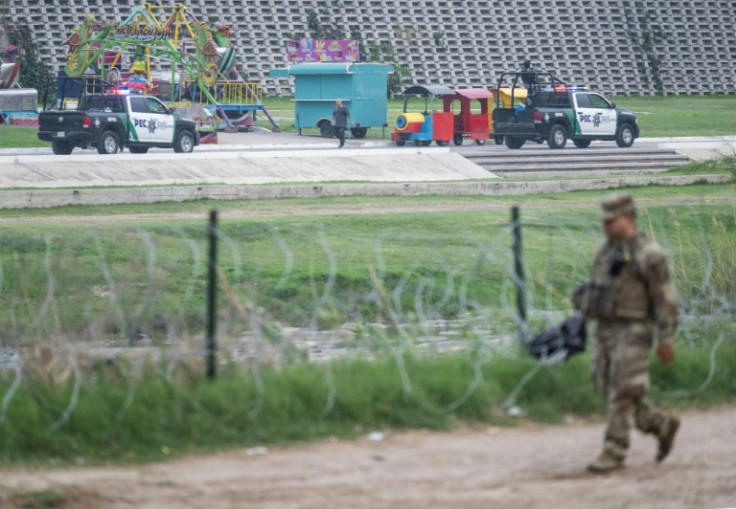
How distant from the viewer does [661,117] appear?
49.0 metres

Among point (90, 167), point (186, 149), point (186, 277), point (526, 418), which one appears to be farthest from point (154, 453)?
point (186, 149)

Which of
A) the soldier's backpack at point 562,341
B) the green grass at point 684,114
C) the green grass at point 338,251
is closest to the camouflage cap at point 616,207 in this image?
the soldier's backpack at point 562,341

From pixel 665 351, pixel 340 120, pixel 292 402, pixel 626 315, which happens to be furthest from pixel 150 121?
pixel 665 351

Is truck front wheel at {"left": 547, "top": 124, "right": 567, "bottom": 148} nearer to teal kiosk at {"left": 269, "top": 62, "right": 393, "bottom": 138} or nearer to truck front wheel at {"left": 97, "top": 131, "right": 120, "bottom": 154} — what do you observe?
teal kiosk at {"left": 269, "top": 62, "right": 393, "bottom": 138}

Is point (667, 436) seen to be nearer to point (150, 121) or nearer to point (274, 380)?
point (274, 380)

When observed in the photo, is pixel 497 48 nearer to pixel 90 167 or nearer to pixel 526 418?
pixel 90 167

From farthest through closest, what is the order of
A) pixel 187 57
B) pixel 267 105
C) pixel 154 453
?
pixel 267 105
pixel 187 57
pixel 154 453

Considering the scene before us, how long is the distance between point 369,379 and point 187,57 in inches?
1351

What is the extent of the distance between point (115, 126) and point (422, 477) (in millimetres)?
25150

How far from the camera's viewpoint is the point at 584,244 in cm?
1925

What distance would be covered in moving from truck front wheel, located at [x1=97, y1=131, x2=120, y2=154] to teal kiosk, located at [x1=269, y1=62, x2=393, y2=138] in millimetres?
9781

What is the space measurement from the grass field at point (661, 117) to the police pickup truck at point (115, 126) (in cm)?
312

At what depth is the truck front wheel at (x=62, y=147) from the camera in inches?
1233

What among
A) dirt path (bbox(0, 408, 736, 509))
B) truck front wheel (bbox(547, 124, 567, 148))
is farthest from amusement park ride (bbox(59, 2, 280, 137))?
dirt path (bbox(0, 408, 736, 509))
